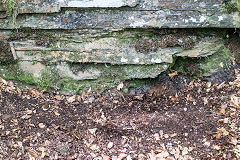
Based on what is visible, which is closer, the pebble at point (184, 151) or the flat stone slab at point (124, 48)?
the pebble at point (184, 151)

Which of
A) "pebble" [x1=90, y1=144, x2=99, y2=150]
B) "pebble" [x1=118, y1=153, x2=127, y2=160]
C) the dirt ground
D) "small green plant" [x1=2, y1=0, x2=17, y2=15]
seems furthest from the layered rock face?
"pebble" [x1=118, y1=153, x2=127, y2=160]

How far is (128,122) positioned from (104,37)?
1.84m

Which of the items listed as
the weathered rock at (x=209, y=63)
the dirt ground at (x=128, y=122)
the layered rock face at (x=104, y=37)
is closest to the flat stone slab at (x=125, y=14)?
the layered rock face at (x=104, y=37)

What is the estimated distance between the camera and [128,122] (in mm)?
5211

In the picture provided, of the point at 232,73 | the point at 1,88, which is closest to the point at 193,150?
the point at 232,73

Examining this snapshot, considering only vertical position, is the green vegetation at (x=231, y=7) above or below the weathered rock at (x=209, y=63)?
above

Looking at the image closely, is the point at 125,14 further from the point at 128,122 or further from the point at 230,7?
the point at 128,122

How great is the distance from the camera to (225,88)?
557 cm

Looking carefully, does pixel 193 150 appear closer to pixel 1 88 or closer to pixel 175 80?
pixel 175 80

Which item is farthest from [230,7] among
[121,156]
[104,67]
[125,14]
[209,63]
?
[121,156]

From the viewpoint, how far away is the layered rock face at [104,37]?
5.18 metres

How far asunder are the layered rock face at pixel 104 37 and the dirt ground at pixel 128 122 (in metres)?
0.44

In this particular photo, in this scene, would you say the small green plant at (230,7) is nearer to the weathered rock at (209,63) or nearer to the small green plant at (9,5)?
the weathered rock at (209,63)

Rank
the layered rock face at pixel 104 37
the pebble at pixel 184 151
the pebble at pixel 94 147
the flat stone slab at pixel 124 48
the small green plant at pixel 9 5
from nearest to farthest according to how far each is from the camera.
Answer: the pebble at pixel 184 151
the pebble at pixel 94 147
the layered rock face at pixel 104 37
the small green plant at pixel 9 5
the flat stone slab at pixel 124 48
